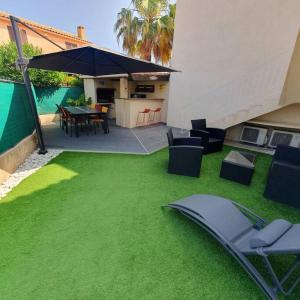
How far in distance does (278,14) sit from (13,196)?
8915mm

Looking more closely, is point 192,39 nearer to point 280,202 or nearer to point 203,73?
point 203,73

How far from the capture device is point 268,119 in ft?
23.5

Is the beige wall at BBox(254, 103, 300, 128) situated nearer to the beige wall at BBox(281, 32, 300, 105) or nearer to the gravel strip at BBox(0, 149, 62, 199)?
the beige wall at BBox(281, 32, 300, 105)

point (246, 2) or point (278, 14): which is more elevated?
point (246, 2)

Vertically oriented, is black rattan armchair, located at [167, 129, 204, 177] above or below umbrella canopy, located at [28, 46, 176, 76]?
below

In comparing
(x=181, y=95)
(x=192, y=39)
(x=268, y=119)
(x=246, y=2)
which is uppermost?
(x=246, y=2)

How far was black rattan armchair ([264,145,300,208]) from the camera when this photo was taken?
332cm

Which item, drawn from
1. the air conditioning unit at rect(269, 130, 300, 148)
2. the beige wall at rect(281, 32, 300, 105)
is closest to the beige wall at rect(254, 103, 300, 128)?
the air conditioning unit at rect(269, 130, 300, 148)

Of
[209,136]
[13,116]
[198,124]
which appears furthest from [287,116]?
[13,116]

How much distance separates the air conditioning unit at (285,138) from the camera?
256 inches

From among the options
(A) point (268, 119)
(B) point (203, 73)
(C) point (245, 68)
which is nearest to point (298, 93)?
(A) point (268, 119)

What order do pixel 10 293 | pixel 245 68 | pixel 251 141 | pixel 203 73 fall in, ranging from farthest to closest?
pixel 203 73 < pixel 251 141 < pixel 245 68 < pixel 10 293

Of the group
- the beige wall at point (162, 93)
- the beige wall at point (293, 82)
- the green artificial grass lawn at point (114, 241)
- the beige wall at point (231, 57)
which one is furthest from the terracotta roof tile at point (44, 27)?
the beige wall at point (293, 82)

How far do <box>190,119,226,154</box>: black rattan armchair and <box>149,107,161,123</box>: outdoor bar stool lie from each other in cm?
439
